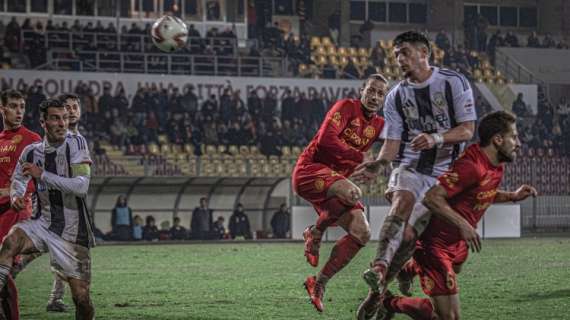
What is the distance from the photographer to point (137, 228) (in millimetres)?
27531

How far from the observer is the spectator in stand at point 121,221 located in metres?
26.7

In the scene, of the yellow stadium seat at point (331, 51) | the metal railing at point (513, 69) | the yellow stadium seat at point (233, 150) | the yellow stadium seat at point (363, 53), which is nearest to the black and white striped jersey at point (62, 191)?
the yellow stadium seat at point (233, 150)

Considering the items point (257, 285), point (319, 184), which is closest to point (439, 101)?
point (319, 184)

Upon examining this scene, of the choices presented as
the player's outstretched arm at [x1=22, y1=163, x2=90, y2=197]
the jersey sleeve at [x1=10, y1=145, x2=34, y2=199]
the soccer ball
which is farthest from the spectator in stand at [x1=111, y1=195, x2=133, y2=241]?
the player's outstretched arm at [x1=22, y1=163, x2=90, y2=197]

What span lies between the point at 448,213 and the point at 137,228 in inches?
813

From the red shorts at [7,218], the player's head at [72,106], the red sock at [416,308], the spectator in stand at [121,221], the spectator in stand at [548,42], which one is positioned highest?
the spectator in stand at [548,42]

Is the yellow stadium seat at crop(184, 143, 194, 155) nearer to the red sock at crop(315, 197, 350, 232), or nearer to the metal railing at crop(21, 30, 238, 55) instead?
the metal railing at crop(21, 30, 238, 55)

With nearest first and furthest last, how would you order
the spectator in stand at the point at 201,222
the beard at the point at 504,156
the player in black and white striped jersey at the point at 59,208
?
the beard at the point at 504,156 < the player in black and white striped jersey at the point at 59,208 < the spectator in stand at the point at 201,222

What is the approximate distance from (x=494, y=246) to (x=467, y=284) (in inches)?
415

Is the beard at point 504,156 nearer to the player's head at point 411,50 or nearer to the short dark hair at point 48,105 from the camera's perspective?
the player's head at point 411,50

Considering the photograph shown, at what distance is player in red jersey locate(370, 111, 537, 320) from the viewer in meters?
7.56

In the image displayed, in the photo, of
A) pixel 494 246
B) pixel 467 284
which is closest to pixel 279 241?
pixel 494 246

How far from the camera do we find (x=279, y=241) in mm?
27875

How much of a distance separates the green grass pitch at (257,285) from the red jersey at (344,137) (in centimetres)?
149
